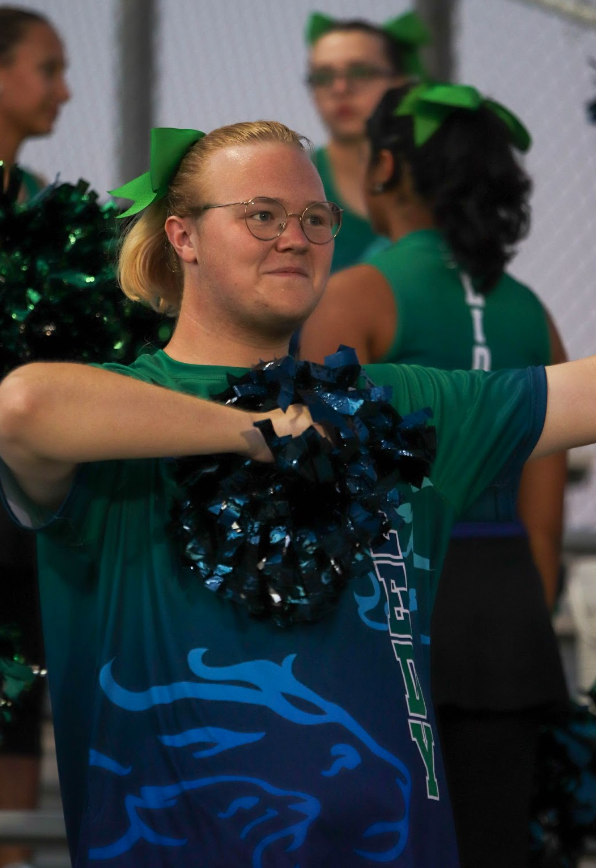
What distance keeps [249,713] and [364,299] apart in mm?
1091

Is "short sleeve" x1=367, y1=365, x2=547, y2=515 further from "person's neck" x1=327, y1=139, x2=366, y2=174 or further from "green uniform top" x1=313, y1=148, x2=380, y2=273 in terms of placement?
"person's neck" x1=327, y1=139, x2=366, y2=174

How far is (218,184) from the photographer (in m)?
1.89

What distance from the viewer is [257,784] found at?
1.66 m

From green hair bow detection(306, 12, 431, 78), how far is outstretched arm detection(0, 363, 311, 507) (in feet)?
8.42

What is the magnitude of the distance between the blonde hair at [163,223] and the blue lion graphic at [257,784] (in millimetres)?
624

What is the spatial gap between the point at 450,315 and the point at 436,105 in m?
0.49

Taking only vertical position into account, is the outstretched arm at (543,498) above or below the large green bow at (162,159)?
below

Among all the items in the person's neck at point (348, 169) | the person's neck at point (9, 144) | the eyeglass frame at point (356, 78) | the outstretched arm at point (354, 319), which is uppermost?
the eyeglass frame at point (356, 78)

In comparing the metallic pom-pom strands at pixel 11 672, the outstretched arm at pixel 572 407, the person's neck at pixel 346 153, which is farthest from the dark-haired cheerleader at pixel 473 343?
the person's neck at pixel 346 153

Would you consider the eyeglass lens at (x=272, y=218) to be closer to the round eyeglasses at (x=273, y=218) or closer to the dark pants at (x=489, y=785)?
the round eyeglasses at (x=273, y=218)

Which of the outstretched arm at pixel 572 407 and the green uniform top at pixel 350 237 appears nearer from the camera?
the outstretched arm at pixel 572 407

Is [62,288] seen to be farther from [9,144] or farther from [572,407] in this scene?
[9,144]

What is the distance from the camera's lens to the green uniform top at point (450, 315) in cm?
262

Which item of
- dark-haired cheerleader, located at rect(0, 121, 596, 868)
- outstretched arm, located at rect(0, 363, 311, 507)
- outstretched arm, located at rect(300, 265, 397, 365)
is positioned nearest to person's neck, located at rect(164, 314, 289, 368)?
dark-haired cheerleader, located at rect(0, 121, 596, 868)
